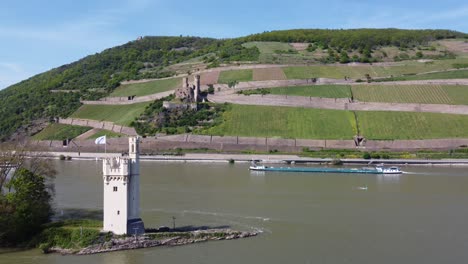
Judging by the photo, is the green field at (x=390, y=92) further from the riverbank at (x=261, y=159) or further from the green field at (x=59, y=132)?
the green field at (x=59, y=132)

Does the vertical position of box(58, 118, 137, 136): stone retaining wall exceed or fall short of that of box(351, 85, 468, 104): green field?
it falls short

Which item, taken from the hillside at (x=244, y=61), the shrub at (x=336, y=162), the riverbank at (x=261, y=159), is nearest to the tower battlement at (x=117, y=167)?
the riverbank at (x=261, y=159)

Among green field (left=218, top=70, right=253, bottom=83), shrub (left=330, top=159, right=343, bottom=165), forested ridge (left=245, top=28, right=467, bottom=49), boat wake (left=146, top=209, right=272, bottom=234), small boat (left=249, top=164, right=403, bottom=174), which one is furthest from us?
forested ridge (left=245, top=28, right=467, bottom=49)

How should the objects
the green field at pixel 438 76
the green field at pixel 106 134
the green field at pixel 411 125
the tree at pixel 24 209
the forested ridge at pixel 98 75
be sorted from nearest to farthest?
the tree at pixel 24 209, the green field at pixel 411 125, the green field at pixel 106 134, the green field at pixel 438 76, the forested ridge at pixel 98 75

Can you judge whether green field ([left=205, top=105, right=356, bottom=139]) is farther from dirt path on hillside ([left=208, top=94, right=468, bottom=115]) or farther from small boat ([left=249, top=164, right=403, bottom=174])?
small boat ([left=249, top=164, right=403, bottom=174])

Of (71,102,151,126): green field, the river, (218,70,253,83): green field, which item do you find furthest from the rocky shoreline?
(218,70,253,83): green field

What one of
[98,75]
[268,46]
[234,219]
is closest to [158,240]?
[234,219]
